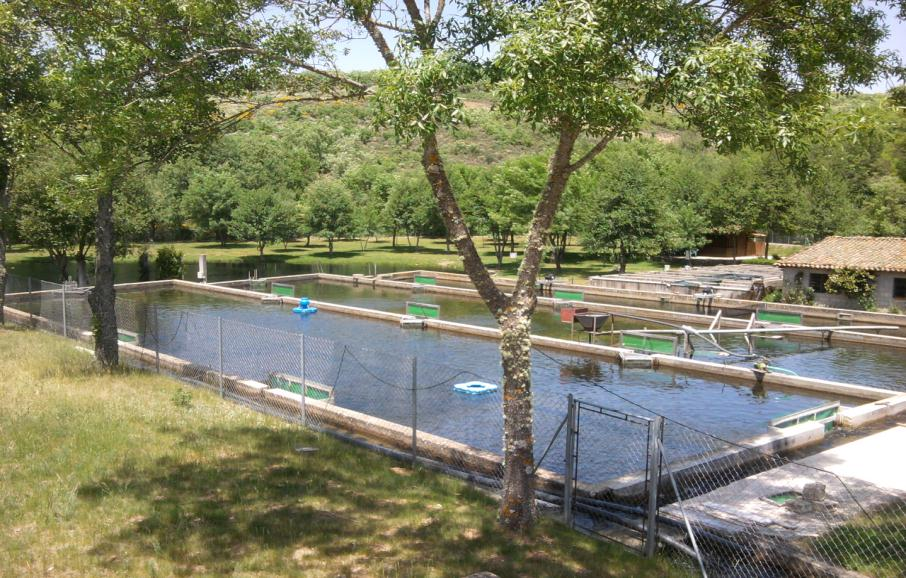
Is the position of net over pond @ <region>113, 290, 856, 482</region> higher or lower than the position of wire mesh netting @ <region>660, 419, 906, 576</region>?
lower

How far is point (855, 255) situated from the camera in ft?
117

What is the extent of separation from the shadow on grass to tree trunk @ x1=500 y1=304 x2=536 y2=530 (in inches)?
16.9

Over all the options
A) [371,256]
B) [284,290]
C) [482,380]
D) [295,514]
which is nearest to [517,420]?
[295,514]

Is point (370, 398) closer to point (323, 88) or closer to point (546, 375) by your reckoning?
point (546, 375)

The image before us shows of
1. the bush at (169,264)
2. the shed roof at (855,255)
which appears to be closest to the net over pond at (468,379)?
the shed roof at (855,255)

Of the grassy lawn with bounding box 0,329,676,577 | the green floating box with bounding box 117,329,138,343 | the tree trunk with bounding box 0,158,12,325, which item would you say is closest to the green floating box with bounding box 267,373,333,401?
the grassy lawn with bounding box 0,329,676,577

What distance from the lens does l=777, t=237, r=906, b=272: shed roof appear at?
113 feet

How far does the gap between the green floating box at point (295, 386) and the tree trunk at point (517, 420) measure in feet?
24.3

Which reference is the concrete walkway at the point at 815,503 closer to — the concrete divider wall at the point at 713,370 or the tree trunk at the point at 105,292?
the concrete divider wall at the point at 713,370

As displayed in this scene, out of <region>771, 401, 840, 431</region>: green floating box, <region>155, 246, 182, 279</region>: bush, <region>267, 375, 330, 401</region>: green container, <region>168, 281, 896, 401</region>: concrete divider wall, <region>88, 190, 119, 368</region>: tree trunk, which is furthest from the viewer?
<region>155, 246, 182, 279</region>: bush

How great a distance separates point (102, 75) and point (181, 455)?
18.0 feet

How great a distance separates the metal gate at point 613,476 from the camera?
336 inches

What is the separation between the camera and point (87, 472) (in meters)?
9.62

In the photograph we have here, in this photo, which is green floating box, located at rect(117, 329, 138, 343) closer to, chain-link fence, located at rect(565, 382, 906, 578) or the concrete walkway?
chain-link fence, located at rect(565, 382, 906, 578)
